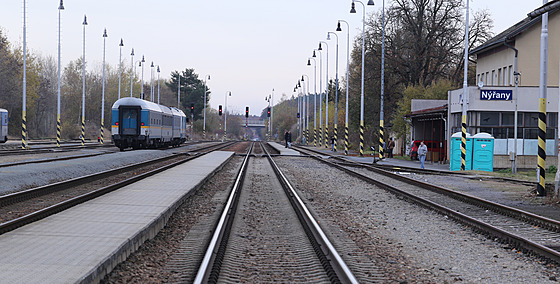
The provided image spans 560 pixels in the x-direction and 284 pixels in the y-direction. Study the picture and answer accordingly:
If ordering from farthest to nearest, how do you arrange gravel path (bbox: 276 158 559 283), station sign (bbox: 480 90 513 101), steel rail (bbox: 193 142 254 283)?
station sign (bbox: 480 90 513 101) < gravel path (bbox: 276 158 559 283) < steel rail (bbox: 193 142 254 283)

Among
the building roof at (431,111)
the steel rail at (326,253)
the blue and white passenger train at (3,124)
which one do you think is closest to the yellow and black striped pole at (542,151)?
the steel rail at (326,253)

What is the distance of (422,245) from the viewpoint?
9.16 metres

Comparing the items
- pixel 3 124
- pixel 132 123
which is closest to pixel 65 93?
pixel 3 124

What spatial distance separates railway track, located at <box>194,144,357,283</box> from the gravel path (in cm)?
69

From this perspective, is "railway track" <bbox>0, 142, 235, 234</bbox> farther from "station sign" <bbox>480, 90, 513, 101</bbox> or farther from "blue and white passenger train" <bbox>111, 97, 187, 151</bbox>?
"blue and white passenger train" <bbox>111, 97, 187, 151</bbox>

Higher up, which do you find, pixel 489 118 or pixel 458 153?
pixel 489 118

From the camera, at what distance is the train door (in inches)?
1593

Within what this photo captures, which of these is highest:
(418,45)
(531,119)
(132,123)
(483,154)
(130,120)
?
(418,45)

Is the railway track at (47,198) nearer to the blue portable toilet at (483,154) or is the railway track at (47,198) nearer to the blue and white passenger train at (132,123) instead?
the blue portable toilet at (483,154)

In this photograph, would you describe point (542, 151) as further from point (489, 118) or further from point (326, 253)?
point (489, 118)

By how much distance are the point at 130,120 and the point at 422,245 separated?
112 ft

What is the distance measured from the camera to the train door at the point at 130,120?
40.5 metres

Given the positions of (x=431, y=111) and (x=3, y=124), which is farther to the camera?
(x=3, y=124)

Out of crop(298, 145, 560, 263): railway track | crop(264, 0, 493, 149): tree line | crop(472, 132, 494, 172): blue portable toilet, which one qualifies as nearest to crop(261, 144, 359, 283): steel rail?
crop(298, 145, 560, 263): railway track
